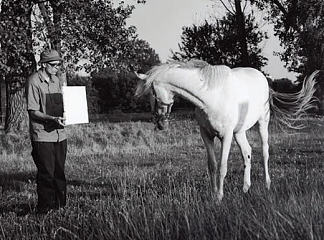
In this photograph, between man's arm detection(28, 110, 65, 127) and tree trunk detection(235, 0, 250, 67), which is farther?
tree trunk detection(235, 0, 250, 67)

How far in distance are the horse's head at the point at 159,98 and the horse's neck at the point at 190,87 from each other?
14 cm

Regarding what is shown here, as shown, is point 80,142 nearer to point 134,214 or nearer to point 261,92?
point 261,92

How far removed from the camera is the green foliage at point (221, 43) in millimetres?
40469

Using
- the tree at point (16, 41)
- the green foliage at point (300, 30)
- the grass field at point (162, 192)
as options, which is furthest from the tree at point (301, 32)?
the tree at point (16, 41)

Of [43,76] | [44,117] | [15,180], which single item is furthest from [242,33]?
[44,117]

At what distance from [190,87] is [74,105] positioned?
5.39 feet

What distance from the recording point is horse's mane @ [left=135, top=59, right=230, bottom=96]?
599 cm

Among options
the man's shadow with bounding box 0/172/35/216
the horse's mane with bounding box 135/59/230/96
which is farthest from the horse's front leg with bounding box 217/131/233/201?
the man's shadow with bounding box 0/172/35/216

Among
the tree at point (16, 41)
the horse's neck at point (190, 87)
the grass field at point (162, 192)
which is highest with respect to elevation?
the tree at point (16, 41)

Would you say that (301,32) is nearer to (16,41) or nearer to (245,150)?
(16,41)

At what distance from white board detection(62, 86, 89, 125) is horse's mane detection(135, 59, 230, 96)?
39.1 inches

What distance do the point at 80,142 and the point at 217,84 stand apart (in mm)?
11984

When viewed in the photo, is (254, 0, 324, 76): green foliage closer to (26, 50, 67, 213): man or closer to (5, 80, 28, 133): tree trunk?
(5, 80, 28, 133): tree trunk

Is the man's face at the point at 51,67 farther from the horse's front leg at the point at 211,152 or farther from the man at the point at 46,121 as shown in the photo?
the horse's front leg at the point at 211,152
